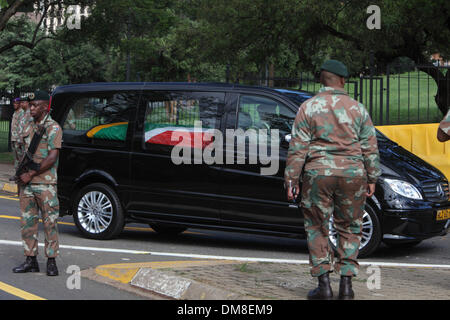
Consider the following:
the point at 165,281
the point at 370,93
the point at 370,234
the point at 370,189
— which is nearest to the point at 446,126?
the point at 370,189

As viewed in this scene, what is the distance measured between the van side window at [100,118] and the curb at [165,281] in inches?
112

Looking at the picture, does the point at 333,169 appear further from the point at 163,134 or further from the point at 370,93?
the point at 370,93

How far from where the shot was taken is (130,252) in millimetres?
8695

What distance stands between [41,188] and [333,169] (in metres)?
3.00

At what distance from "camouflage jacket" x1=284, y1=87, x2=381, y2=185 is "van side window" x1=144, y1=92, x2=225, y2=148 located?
3.32m

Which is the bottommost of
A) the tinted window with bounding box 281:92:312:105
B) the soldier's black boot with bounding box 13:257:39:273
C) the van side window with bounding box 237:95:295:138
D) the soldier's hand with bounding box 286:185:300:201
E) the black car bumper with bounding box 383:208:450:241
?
the soldier's black boot with bounding box 13:257:39:273

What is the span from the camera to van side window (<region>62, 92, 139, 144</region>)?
31.7 ft

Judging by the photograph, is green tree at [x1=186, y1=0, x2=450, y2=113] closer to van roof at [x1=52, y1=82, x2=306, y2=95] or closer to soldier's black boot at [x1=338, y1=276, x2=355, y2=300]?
van roof at [x1=52, y1=82, x2=306, y2=95]

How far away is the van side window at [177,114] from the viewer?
29.7 feet

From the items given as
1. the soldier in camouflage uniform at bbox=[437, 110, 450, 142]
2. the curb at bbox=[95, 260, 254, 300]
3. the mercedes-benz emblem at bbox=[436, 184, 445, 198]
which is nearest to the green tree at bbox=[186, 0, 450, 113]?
the mercedes-benz emblem at bbox=[436, 184, 445, 198]
